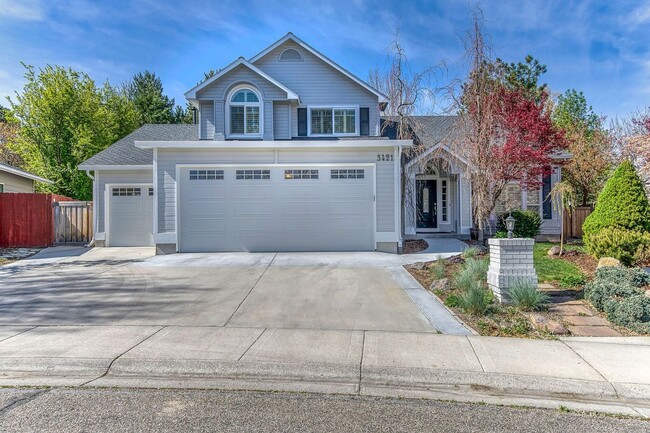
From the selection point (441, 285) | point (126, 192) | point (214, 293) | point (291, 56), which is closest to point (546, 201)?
point (441, 285)

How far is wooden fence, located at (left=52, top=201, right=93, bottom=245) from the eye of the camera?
15062 mm

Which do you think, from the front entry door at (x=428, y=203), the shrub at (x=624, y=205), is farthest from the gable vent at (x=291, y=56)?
the shrub at (x=624, y=205)

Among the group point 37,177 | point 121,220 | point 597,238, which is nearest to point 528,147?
point 597,238

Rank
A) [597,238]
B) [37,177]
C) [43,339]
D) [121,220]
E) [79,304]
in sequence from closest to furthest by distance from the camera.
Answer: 1. [43,339]
2. [79,304]
3. [597,238]
4. [121,220]
5. [37,177]

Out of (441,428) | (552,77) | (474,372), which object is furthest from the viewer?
(552,77)

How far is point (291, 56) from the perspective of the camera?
15.3m

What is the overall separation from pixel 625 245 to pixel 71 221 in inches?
708

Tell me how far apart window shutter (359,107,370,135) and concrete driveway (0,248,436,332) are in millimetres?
5655

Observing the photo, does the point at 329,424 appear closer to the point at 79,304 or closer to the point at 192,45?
the point at 79,304

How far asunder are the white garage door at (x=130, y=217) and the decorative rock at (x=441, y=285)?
10953 millimetres

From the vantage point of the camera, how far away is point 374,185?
12547 mm

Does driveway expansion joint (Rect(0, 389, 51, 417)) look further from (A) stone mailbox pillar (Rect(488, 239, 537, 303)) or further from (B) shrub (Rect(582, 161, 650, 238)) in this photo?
(B) shrub (Rect(582, 161, 650, 238))

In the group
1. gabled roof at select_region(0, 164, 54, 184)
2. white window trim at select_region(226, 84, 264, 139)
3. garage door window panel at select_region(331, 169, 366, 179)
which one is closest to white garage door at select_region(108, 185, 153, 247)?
white window trim at select_region(226, 84, 264, 139)

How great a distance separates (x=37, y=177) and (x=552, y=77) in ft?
92.5
